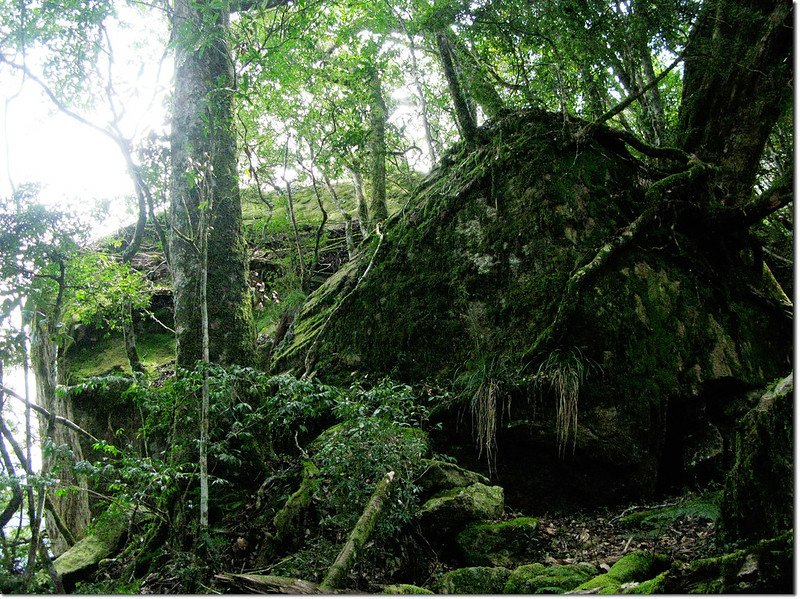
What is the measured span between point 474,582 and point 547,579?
0.44 meters

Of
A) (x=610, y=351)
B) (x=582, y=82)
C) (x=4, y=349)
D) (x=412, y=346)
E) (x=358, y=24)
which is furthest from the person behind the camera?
(x=358, y=24)

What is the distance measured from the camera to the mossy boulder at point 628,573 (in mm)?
2815

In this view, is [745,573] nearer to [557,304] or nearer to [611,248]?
[557,304]

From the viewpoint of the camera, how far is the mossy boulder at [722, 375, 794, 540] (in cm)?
263

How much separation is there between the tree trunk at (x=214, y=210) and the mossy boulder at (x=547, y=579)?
3357 millimetres

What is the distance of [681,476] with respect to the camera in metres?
4.94

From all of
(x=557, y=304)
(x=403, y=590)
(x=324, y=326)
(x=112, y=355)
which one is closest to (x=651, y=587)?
(x=403, y=590)

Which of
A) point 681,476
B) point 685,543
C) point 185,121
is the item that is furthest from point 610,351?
point 185,121

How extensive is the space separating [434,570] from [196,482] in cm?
211

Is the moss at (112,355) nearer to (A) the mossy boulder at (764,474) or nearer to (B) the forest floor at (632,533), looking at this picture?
(B) the forest floor at (632,533)

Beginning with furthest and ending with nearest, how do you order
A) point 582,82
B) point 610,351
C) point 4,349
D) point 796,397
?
point 582,82 → point 610,351 → point 4,349 → point 796,397

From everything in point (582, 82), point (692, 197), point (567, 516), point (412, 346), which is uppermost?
point (582, 82)

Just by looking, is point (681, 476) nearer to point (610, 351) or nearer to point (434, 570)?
point (610, 351)

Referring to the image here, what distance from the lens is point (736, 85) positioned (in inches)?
252
